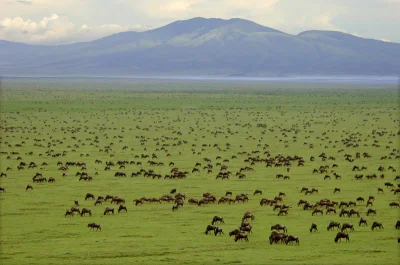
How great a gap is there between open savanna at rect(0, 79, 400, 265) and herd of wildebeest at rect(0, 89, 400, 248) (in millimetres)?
213

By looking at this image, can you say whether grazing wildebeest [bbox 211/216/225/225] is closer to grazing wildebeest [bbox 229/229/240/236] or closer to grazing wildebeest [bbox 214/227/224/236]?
grazing wildebeest [bbox 214/227/224/236]

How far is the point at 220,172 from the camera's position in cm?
3750

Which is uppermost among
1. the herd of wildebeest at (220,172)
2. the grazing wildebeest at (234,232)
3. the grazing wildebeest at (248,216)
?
the grazing wildebeest at (234,232)

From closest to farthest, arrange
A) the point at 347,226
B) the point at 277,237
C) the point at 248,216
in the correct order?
the point at 277,237, the point at 347,226, the point at 248,216

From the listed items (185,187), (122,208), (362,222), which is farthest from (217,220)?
(185,187)

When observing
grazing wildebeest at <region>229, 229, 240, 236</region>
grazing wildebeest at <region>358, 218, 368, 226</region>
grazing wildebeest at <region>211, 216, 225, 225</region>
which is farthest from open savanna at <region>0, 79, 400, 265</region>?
grazing wildebeest at <region>211, 216, 225, 225</region>

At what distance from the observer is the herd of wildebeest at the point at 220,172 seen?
24.9m

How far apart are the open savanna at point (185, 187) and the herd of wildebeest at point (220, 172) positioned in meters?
0.21

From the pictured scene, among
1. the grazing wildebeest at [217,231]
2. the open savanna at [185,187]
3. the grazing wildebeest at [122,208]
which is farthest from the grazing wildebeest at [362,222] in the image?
the grazing wildebeest at [122,208]

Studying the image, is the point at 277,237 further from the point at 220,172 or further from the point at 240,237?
the point at 220,172

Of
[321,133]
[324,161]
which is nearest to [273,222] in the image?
[324,161]

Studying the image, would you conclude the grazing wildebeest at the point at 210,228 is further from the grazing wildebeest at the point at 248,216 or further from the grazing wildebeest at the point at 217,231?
the grazing wildebeest at the point at 248,216

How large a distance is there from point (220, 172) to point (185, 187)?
388 centimetres

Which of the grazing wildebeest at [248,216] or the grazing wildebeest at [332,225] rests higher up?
the grazing wildebeest at [332,225]
